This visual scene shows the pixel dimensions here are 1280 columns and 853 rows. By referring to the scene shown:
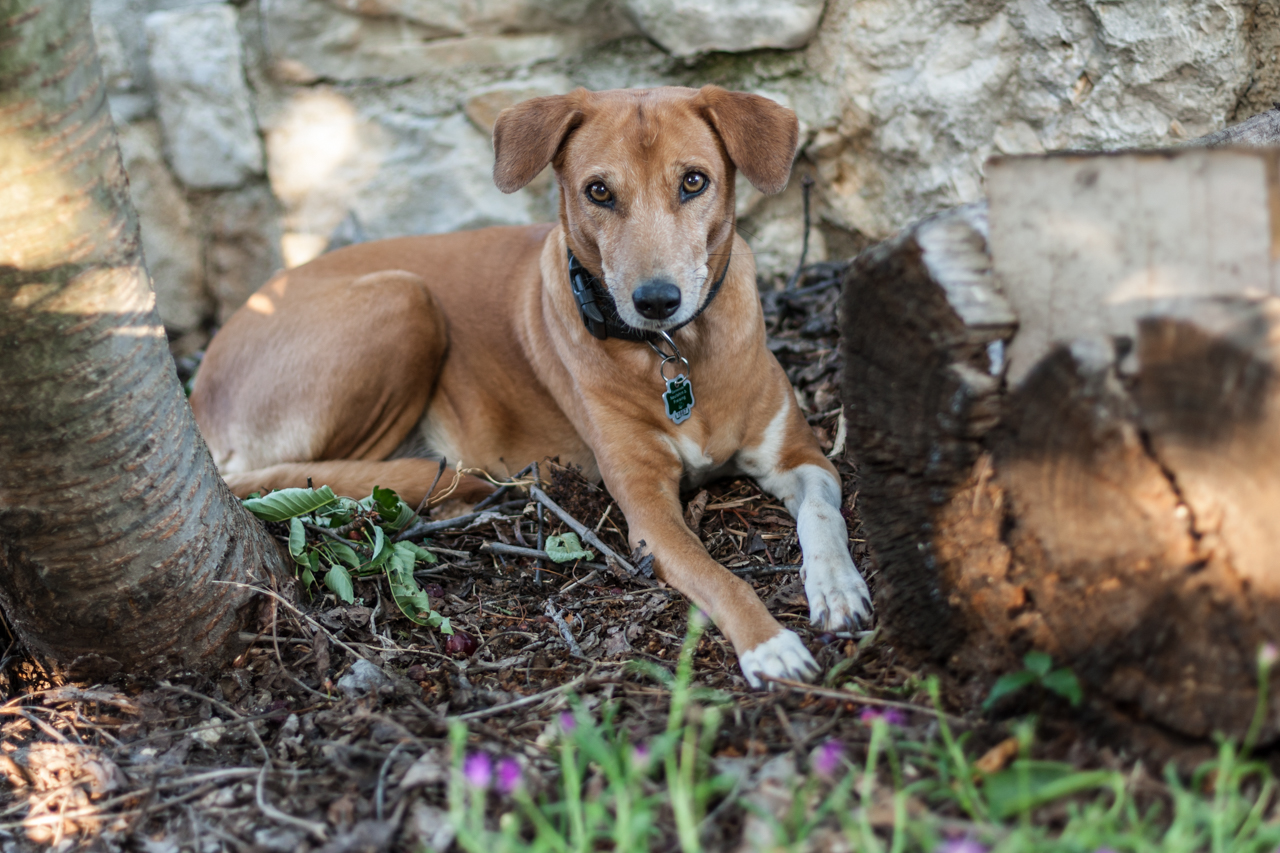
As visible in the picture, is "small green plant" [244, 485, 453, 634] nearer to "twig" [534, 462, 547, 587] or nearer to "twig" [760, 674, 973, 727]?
"twig" [534, 462, 547, 587]

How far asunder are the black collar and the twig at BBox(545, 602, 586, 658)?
0.96 meters

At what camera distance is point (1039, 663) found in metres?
1.74

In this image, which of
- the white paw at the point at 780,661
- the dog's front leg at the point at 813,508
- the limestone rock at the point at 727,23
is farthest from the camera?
the limestone rock at the point at 727,23

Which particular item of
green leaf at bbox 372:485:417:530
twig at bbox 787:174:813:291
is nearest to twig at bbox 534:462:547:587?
green leaf at bbox 372:485:417:530

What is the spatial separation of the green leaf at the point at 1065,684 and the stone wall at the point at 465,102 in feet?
9.00

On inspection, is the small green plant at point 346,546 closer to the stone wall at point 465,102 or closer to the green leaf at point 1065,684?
the green leaf at point 1065,684

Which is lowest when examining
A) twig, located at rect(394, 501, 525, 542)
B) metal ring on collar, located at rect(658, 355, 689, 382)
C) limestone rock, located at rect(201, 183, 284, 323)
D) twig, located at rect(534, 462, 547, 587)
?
twig, located at rect(534, 462, 547, 587)

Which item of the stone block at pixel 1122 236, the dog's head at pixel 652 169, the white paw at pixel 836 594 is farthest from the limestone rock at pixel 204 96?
the stone block at pixel 1122 236

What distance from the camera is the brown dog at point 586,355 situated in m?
2.91

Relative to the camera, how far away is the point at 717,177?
309 centimetres

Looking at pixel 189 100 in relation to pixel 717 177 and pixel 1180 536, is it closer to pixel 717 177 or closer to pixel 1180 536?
pixel 717 177

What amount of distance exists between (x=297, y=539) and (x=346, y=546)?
0.46 feet

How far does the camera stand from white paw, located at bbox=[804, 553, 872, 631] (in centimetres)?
250

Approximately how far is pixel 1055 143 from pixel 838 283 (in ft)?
3.41
